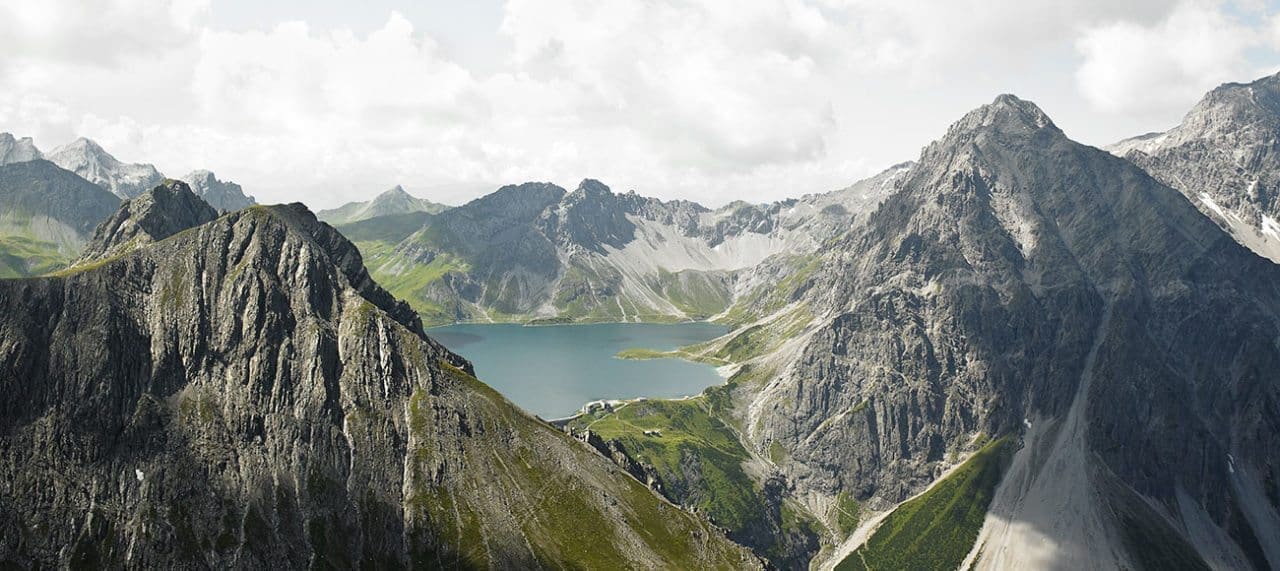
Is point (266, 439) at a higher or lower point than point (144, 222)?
lower

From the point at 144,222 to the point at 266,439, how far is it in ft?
245

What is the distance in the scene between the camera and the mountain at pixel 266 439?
125 meters

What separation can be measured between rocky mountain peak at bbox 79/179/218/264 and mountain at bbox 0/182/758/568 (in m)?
1.39

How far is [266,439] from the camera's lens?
5591 inches

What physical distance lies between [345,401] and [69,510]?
4759 cm

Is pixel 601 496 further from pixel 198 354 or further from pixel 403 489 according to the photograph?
pixel 198 354

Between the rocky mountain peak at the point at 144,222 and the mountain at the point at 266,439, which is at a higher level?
the rocky mountain peak at the point at 144,222

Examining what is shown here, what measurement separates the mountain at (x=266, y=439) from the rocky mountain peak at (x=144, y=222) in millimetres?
1389

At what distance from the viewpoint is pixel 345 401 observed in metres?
152

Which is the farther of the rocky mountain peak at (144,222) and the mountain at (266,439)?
the rocky mountain peak at (144,222)

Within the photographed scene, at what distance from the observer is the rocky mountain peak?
174m

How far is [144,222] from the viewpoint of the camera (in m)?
177

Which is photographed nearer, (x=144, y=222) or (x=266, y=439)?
(x=266, y=439)

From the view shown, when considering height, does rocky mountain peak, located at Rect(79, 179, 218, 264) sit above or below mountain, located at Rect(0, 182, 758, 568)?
above
